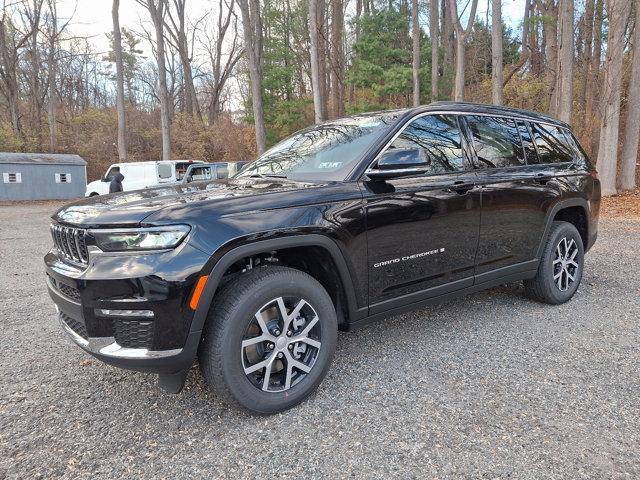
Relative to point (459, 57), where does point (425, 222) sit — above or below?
below

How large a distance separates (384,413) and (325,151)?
191cm

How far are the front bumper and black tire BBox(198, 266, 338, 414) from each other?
0.13 m

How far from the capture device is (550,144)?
4441 millimetres

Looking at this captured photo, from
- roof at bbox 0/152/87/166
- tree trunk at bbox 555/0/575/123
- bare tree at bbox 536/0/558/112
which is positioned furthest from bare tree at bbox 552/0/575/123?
roof at bbox 0/152/87/166

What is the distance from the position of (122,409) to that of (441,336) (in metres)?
2.46

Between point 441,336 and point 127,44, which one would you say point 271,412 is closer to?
point 441,336

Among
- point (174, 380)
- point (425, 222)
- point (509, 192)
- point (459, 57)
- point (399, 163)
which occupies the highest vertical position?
point (459, 57)

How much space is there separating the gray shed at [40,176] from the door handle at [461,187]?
24999 millimetres

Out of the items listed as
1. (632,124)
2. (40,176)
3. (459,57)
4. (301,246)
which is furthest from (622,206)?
(40,176)

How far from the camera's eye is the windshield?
10.2 feet

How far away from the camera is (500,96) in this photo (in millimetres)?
14469

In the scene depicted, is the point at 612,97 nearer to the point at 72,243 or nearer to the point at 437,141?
the point at 437,141

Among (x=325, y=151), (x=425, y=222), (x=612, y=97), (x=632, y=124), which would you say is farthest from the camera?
(x=632, y=124)

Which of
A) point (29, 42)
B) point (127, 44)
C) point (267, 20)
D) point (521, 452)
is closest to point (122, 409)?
point (521, 452)
